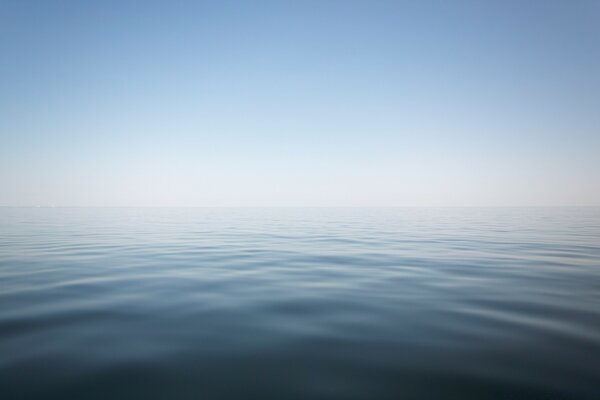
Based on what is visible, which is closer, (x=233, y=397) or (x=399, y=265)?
(x=233, y=397)

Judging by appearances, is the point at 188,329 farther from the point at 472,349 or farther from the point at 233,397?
the point at 472,349

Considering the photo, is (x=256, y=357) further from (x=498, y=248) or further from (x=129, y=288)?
(x=498, y=248)

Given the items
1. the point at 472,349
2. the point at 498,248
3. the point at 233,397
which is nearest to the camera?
the point at 233,397

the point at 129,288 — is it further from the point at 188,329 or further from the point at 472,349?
the point at 472,349

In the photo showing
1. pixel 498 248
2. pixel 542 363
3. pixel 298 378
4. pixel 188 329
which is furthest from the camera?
pixel 498 248

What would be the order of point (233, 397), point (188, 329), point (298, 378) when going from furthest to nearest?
point (188, 329)
point (298, 378)
point (233, 397)

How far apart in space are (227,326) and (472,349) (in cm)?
309

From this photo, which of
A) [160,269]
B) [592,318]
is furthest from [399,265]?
[160,269]

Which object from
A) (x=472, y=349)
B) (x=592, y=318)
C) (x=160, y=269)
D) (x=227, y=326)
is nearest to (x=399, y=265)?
(x=592, y=318)

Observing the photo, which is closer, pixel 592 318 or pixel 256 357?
pixel 256 357

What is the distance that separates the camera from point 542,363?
2.95 metres

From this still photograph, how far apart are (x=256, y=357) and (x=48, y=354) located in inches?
90.1

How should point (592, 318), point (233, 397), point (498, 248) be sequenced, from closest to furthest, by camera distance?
point (233, 397), point (592, 318), point (498, 248)

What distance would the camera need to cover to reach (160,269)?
25.5 feet
